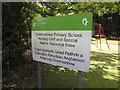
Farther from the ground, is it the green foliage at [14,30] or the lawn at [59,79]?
the green foliage at [14,30]

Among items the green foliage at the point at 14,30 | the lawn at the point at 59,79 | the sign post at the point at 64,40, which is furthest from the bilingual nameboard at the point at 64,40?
the green foliage at the point at 14,30

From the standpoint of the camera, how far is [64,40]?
2.26m

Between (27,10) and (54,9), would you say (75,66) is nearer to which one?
(27,10)

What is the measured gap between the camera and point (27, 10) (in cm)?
532

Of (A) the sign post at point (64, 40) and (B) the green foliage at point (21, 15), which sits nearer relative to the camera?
(A) the sign post at point (64, 40)

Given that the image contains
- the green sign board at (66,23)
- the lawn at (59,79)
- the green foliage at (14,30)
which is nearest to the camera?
the green sign board at (66,23)

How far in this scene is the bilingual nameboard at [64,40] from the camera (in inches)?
77.4

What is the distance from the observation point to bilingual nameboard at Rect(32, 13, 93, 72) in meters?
1.97

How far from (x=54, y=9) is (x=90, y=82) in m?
4.90

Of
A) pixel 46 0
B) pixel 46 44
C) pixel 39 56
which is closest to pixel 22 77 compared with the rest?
pixel 39 56

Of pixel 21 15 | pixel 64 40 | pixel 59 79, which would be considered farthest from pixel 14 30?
pixel 64 40

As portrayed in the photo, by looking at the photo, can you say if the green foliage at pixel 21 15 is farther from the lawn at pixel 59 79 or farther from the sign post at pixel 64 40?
the sign post at pixel 64 40

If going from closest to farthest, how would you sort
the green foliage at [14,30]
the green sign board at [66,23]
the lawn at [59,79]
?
the green sign board at [66,23] → the lawn at [59,79] → the green foliage at [14,30]

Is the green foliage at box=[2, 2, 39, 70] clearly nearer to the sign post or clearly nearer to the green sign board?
the sign post
